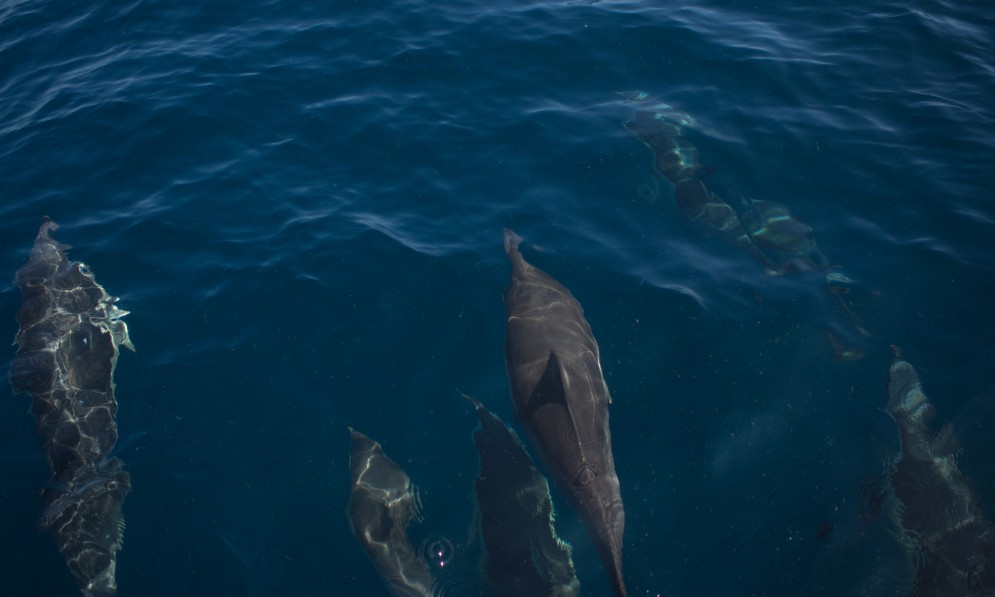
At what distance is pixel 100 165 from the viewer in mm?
13242

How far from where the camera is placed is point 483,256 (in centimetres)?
1063

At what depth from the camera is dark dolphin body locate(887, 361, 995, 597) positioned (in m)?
6.48

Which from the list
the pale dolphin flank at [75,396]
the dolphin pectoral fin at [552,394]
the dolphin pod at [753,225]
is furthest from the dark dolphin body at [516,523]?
the dolphin pod at [753,225]

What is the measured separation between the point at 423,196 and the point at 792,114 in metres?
8.34

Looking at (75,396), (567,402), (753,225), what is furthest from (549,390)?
(75,396)

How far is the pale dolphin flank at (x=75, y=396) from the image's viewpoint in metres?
7.53

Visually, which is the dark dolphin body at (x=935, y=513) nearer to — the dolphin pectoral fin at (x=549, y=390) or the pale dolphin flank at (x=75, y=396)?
the dolphin pectoral fin at (x=549, y=390)

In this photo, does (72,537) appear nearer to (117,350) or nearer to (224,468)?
(224,468)

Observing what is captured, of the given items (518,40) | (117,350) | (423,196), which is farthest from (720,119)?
(117,350)

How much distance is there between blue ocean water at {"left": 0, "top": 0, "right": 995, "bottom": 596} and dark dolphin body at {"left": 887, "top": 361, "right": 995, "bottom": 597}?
0.23 meters

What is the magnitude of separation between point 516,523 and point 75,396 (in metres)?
7.16

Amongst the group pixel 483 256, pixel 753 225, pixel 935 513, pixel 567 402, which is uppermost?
pixel 753 225

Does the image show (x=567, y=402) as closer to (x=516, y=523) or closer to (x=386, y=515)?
(x=516, y=523)

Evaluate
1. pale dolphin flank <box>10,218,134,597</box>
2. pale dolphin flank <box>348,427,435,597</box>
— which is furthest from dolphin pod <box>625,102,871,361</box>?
pale dolphin flank <box>10,218,134,597</box>
